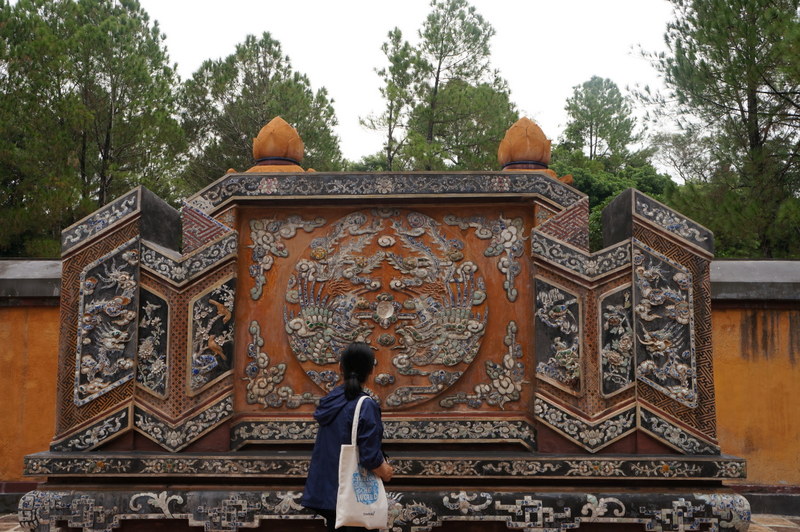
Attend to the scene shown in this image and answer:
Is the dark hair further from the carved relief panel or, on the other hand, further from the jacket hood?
the carved relief panel

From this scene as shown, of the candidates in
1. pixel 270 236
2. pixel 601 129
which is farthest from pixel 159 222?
pixel 601 129

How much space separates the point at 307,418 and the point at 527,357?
172 cm

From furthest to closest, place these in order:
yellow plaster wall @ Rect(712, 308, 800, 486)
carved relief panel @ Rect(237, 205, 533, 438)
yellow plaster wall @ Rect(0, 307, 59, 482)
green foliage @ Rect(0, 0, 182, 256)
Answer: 1. green foliage @ Rect(0, 0, 182, 256)
2. yellow plaster wall @ Rect(0, 307, 59, 482)
3. yellow plaster wall @ Rect(712, 308, 800, 486)
4. carved relief panel @ Rect(237, 205, 533, 438)

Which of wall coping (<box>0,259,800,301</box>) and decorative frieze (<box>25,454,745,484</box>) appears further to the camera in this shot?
wall coping (<box>0,259,800,301</box>)

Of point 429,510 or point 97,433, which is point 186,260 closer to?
point 97,433

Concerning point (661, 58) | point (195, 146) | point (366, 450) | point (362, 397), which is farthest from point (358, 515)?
point (195, 146)

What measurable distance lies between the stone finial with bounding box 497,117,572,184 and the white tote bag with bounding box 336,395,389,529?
2748mm

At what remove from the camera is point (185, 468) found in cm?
500

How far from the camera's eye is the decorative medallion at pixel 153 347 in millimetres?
5180

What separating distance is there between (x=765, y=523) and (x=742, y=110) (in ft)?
31.7

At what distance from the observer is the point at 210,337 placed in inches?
206

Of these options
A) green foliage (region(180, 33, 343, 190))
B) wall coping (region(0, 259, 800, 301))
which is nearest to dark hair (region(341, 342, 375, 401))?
wall coping (region(0, 259, 800, 301))

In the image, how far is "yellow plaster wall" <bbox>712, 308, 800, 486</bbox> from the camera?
23.0ft

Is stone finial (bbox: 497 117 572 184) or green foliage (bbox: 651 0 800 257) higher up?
green foliage (bbox: 651 0 800 257)
